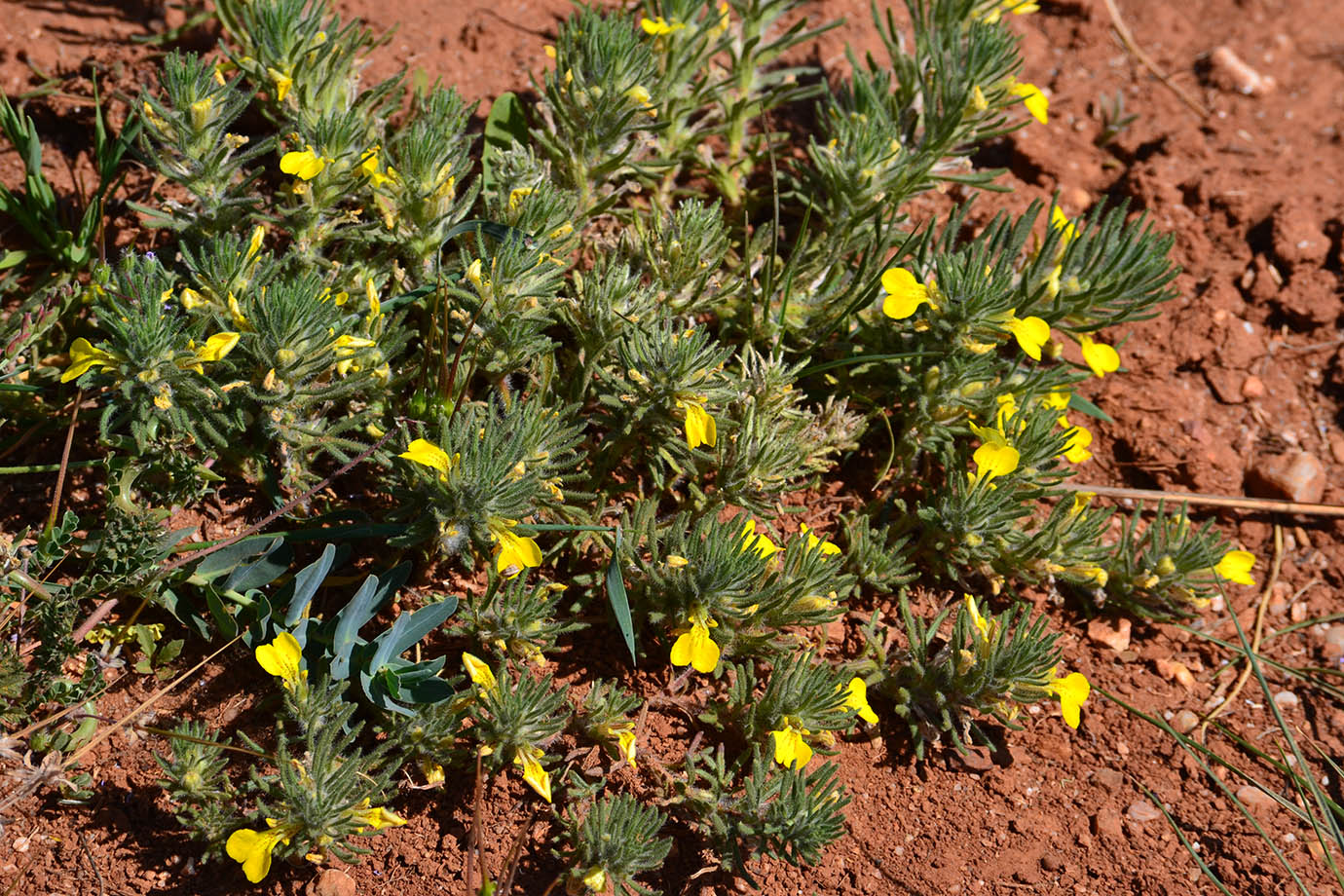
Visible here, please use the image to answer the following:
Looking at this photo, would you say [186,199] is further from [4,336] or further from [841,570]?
[841,570]

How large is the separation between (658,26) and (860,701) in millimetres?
2282

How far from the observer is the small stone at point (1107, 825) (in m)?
3.20

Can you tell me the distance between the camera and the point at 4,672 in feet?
9.27

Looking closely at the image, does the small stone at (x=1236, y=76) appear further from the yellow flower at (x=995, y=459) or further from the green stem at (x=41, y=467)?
the green stem at (x=41, y=467)

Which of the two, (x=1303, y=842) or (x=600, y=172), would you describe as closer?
(x=1303, y=842)

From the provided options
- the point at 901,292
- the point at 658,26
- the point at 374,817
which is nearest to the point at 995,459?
the point at 901,292

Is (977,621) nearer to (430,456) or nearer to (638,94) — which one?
(430,456)

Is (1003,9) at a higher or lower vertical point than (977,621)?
higher

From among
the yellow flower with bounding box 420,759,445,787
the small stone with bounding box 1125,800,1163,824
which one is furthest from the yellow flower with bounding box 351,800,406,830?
the small stone with bounding box 1125,800,1163,824

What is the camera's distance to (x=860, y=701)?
3166 mm

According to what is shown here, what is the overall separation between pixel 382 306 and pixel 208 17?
1739mm

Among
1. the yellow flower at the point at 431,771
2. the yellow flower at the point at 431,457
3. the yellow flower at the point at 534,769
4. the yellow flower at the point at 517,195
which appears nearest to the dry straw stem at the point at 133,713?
the yellow flower at the point at 431,771

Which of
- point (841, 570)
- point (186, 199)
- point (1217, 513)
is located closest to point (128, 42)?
point (186, 199)

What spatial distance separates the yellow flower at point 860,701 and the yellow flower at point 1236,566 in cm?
129
